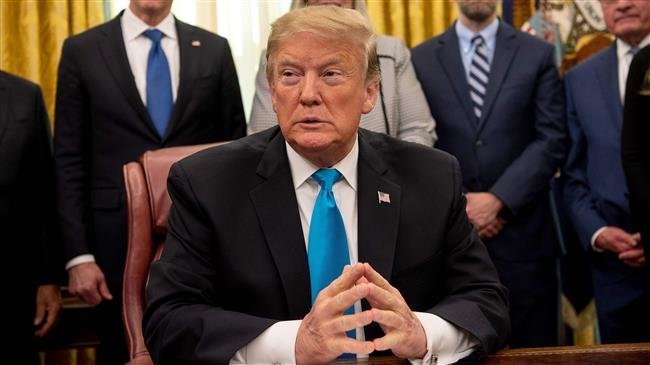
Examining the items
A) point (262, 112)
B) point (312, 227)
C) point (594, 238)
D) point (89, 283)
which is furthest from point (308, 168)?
point (594, 238)

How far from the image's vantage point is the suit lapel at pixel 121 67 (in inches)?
157

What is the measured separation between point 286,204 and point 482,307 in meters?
0.56

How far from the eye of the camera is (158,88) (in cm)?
408

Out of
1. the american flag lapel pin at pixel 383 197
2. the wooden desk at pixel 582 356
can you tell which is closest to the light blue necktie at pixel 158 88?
the american flag lapel pin at pixel 383 197

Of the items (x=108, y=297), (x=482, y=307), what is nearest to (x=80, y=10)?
(x=108, y=297)

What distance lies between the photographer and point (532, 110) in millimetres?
4379

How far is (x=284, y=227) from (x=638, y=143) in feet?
6.44

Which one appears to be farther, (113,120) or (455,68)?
(455,68)

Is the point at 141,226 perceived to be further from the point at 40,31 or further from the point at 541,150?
the point at 40,31

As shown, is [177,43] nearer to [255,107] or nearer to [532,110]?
[255,107]

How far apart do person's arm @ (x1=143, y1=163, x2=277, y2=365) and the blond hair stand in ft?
1.39

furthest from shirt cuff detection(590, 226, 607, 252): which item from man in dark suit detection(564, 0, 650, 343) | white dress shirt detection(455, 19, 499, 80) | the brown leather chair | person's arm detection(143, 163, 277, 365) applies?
person's arm detection(143, 163, 277, 365)

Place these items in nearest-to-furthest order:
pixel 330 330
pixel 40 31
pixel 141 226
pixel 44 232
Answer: pixel 330 330
pixel 141 226
pixel 44 232
pixel 40 31

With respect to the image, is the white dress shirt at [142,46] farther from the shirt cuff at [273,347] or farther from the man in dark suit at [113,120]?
the shirt cuff at [273,347]
